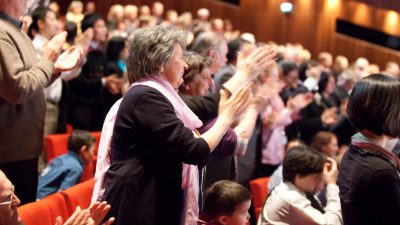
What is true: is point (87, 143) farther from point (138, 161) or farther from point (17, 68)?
point (138, 161)

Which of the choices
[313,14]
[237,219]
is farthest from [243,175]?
[313,14]

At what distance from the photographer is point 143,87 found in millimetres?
2141

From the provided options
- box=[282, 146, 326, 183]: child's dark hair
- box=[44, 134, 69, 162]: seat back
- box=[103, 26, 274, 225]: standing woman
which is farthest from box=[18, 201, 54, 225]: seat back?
box=[44, 134, 69, 162]: seat back

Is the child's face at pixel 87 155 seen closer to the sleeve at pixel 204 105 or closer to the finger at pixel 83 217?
the sleeve at pixel 204 105

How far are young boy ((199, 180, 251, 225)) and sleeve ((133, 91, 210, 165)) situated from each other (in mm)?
438

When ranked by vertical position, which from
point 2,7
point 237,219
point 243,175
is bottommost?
point 243,175

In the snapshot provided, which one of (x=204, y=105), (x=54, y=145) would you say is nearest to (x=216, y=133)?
(x=204, y=105)

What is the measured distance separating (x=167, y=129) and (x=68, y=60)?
2.57 feet

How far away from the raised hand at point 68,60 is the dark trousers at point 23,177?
0.35m

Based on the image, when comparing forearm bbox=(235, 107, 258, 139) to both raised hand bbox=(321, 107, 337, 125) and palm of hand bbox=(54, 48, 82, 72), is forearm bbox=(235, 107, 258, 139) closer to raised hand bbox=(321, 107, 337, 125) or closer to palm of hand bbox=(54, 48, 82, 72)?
palm of hand bbox=(54, 48, 82, 72)

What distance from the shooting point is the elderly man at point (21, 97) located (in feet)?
7.62

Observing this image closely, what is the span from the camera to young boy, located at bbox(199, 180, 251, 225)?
2.51 m

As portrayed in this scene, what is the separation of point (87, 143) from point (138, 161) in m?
1.97

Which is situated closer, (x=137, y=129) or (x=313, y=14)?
(x=137, y=129)
